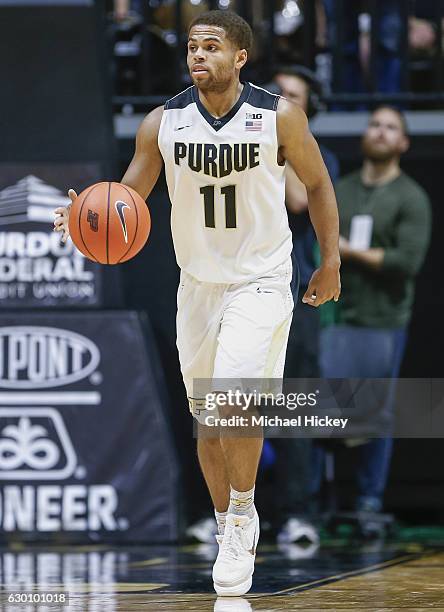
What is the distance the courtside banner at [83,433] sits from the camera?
7094mm

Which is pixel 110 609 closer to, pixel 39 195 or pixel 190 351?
pixel 190 351

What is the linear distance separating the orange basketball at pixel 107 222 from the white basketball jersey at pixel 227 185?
0.70ft

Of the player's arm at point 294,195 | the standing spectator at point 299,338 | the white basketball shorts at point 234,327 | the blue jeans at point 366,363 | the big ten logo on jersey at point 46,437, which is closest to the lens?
the white basketball shorts at point 234,327

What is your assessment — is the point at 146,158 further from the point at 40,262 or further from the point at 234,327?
the point at 40,262

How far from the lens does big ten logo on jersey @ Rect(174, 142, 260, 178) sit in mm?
4785

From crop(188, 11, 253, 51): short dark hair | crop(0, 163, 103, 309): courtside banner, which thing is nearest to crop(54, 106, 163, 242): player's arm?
crop(188, 11, 253, 51): short dark hair

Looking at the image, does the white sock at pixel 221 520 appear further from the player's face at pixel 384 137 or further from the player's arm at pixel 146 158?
the player's face at pixel 384 137

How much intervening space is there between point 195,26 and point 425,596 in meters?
2.28

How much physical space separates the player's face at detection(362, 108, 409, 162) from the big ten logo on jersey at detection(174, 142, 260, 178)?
295 cm

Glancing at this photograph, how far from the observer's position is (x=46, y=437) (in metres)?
7.14

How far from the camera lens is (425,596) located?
4.55 meters

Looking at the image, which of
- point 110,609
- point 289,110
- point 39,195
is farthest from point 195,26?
point 39,195

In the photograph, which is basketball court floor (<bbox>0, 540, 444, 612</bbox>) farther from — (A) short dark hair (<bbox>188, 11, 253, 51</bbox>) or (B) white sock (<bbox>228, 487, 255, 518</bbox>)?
(A) short dark hair (<bbox>188, 11, 253, 51</bbox>)

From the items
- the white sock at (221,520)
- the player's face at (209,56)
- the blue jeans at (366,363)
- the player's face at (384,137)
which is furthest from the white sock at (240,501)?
the player's face at (384,137)
